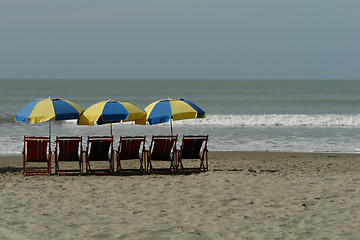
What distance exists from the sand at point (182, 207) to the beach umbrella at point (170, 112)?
1.11 meters

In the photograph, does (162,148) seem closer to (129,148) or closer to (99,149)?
(129,148)

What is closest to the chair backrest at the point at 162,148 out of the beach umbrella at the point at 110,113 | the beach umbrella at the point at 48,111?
the beach umbrella at the point at 110,113

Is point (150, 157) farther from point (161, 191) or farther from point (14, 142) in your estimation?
point (14, 142)

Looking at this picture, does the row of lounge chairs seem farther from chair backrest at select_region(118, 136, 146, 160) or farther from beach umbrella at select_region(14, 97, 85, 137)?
beach umbrella at select_region(14, 97, 85, 137)

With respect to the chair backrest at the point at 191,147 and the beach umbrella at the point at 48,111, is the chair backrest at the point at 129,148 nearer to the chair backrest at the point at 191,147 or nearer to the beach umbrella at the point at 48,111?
the chair backrest at the point at 191,147

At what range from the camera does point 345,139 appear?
663 inches

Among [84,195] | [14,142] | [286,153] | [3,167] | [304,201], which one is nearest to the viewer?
[304,201]

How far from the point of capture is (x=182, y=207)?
611cm

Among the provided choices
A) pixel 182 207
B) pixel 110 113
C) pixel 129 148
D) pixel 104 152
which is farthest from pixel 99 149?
pixel 182 207

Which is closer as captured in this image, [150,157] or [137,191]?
[137,191]

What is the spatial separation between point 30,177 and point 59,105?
142 centimetres

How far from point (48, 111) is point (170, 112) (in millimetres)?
2250

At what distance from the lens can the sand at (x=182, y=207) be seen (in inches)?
197

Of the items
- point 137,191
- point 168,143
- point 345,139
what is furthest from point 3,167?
point 345,139
